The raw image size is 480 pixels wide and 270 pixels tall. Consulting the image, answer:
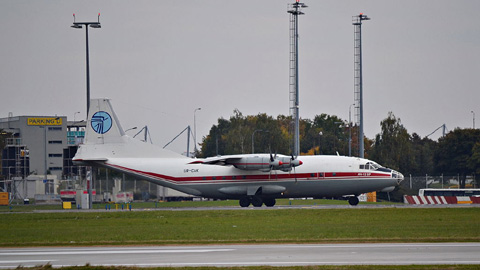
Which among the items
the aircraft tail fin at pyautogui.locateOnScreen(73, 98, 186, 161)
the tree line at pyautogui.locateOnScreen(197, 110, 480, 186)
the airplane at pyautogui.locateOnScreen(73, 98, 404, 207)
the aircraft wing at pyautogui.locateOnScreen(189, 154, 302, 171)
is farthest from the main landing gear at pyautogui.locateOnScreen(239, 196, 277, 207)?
the tree line at pyautogui.locateOnScreen(197, 110, 480, 186)

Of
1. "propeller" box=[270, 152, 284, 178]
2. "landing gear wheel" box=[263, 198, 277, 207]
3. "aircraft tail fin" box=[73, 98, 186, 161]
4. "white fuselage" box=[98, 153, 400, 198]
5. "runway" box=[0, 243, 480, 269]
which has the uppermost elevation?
"aircraft tail fin" box=[73, 98, 186, 161]

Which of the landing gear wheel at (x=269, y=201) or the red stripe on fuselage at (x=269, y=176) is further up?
the red stripe on fuselage at (x=269, y=176)

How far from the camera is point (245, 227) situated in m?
36.0

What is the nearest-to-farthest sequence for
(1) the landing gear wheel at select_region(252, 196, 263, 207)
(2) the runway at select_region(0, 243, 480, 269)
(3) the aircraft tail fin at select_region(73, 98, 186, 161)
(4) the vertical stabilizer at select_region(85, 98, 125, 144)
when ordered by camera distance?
(2) the runway at select_region(0, 243, 480, 269) < (1) the landing gear wheel at select_region(252, 196, 263, 207) < (3) the aircraft tail fin at select_region(73, 98, 186, 161) < (4) the vertical stabilizer at select_region(85, 98, 125, 144)

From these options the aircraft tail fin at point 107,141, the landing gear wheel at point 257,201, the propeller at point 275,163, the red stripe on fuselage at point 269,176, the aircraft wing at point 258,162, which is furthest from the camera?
the aircraft tail fin at point 107,141

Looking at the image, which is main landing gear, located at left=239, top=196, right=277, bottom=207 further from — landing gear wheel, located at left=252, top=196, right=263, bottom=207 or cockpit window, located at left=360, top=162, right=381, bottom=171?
cockpit window, located at left=360, top=162, right=381, bottom=171

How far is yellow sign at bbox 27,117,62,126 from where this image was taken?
118 meters

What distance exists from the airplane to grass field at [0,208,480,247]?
217 inches

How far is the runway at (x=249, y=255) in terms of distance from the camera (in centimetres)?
2175

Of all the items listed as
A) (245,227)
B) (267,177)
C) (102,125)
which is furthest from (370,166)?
(102,125)

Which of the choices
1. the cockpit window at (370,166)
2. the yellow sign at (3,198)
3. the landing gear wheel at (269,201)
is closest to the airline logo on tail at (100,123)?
the landing gear wheel at (269,201)

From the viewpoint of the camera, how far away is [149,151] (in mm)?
57125

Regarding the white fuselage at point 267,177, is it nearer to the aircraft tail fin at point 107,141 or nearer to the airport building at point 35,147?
the aircraft tail fin at point 107,141

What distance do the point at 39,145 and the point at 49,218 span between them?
78.6m
